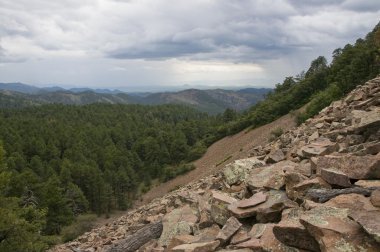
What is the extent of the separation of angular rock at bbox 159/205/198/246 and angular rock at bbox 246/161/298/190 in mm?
2173


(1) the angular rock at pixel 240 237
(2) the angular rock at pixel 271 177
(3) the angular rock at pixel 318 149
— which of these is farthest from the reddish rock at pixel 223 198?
(3) the angular rock at pixel 318 149

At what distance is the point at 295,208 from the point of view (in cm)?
905

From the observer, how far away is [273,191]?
10.8m

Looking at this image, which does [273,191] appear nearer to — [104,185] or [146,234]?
[146,234]

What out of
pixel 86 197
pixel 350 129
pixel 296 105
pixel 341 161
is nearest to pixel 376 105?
pixel 350 129

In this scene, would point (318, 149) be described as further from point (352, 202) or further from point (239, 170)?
point (352, 202)

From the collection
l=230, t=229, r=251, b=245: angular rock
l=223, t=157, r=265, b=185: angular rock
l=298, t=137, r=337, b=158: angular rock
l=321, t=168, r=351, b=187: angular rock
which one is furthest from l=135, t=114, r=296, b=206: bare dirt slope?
l=230, t=229, r=251, b=245: angular rock

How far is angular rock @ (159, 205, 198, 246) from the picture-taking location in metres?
11.6

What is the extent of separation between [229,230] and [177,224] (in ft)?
9.27

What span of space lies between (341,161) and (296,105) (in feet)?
248

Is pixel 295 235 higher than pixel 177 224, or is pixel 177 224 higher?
pixel 295 235

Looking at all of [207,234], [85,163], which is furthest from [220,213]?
[85,163]

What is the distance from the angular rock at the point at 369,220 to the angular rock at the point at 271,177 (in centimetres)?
365

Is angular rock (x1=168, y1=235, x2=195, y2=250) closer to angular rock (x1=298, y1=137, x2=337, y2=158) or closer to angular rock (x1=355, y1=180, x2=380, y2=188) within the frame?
angular rock (x1=355, y1=180, x2=380, y2=188)
